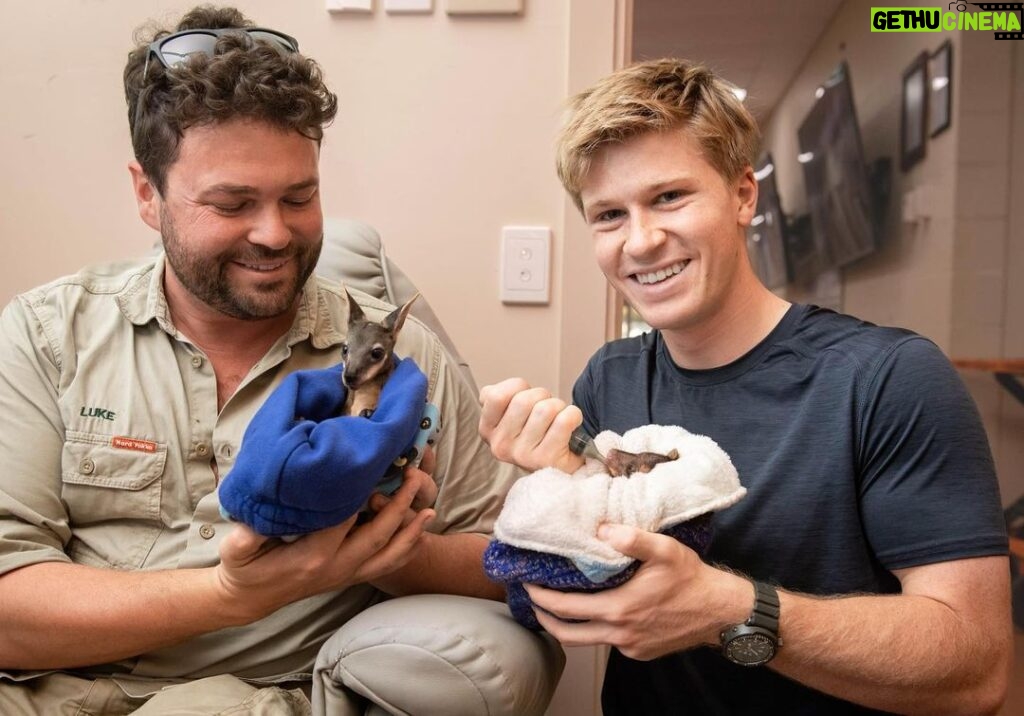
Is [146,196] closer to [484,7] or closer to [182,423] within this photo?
[182,423]

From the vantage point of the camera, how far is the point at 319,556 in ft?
3.09

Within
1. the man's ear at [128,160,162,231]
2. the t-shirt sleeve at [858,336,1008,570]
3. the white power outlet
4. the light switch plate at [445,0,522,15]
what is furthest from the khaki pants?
the light switch plate at [445,0,522,15]

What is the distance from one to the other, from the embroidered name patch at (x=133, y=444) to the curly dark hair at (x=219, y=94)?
1.24ft

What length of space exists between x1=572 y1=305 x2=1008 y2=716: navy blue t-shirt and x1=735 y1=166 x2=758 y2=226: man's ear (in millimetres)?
153

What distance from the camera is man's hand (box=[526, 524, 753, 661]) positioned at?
2.79ft

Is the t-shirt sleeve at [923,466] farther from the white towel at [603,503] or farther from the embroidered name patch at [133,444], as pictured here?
the embroidered name patch at [133,444]

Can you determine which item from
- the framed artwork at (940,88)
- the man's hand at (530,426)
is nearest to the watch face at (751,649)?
the man's hand at (530,426)

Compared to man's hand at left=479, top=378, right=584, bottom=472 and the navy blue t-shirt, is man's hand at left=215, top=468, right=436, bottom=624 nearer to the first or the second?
man's hand at left=479, top=378, right=584, bottom=472

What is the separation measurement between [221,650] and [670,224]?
0.88 m

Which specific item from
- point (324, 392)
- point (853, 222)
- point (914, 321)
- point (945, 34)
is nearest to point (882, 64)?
point (945, 34)

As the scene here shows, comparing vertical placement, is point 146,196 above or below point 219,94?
below

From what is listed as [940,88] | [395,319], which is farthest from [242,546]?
[940,88]

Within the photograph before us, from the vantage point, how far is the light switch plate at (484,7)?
1.71 metres

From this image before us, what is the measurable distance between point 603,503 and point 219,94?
0.81 meters
